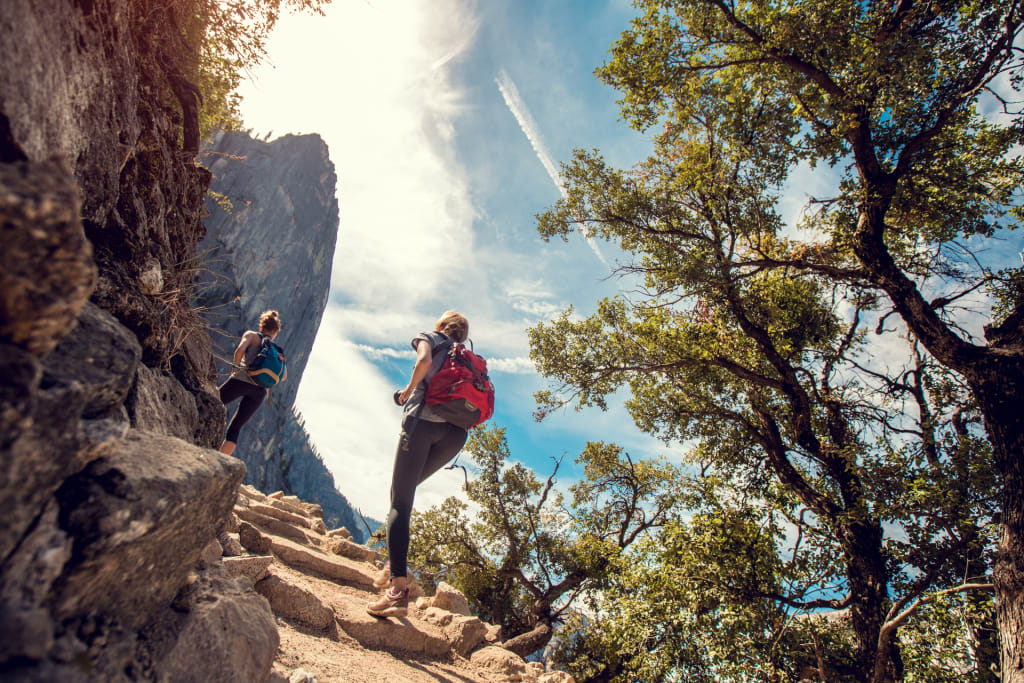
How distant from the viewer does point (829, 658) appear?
7.62m

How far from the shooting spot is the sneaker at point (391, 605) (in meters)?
4.40

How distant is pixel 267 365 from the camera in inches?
→ 232

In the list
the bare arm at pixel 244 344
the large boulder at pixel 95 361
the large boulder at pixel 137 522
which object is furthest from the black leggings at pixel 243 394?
the large boulder at pixel 95 361

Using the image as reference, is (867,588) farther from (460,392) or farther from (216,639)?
(216,639)

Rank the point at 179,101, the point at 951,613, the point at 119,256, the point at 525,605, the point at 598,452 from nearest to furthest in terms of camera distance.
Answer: the point at 119,256 < the point at 179,101 < the point at 951,613 < the point at 598,452 < the point at 525,605

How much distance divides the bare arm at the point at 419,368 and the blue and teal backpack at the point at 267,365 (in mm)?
2213

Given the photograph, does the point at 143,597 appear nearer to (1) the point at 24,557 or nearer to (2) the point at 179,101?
(1) the point at 24,557

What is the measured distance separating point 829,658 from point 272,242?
9950 cm

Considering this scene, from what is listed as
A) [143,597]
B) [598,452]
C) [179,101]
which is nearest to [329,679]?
[143,597]

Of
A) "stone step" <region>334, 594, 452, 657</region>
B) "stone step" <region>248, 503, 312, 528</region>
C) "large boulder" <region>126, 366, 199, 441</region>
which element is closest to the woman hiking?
"stone step" <region>334, 594, 452, 657</region>

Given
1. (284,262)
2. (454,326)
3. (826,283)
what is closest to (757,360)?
(826,283)

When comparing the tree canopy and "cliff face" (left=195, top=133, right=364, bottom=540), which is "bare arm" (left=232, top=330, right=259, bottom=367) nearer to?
the tree canopy

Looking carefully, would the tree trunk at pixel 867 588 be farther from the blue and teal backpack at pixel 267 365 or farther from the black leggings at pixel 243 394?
the black leggings at pixel 243 394

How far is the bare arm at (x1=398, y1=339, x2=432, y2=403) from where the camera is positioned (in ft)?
14.1
